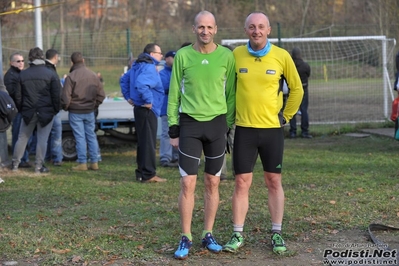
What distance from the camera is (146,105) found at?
10789mm

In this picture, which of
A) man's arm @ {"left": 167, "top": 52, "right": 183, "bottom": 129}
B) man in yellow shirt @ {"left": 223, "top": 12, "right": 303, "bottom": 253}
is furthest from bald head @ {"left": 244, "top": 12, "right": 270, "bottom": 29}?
man's arm @ {"left": 167, "top": 52, "right": 183, "bottom": 129}

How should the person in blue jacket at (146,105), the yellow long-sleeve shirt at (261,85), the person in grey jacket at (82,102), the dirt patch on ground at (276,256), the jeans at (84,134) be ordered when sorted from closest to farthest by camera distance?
the dirt patch on ground at (276,256)
the yellow long-sleeve shirt at (261,85)
the person in blue jacket at (146,105)
the person in grey jacket at (82,102)
the jeans at (84,134)

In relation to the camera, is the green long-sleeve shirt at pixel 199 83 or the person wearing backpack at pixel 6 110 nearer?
the green long-sleeve shirt at pixel 199 83

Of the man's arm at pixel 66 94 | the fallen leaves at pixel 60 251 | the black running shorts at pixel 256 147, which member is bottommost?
the fallen leaves at pixel 60 251

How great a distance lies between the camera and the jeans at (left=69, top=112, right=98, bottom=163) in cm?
1241

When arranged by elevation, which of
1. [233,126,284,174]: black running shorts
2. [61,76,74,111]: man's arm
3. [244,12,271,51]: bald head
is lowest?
[61,76,74,111]: man's arm

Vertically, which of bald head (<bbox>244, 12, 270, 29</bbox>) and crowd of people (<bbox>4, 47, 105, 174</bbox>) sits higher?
bald head (<bbox>244, 12, 270, 29</bbox>)

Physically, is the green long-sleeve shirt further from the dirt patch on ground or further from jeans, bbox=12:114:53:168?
jeans, bbox=12:114:53:168

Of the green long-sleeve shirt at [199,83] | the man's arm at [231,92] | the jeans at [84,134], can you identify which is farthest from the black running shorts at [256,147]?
the jeans at [84,134]

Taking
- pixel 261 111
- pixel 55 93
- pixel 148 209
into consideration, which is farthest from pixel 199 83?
pixel 55 93

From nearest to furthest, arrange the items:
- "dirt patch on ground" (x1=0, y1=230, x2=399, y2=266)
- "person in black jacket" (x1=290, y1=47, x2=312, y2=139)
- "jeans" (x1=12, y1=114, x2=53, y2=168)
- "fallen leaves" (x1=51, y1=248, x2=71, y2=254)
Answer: "dirt patch on ground" (x1=0, y1=230, x2=399, y2=266)
"fallen leaves" (x1=51, y1=248, x2=71, y2=254)
"jeans" (x1=12, y1=114, x2=53, y2=168)
"person in black jacket" (x1=290, y1=47, x2=312, y2=139)

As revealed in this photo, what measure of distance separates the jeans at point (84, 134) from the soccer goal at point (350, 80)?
25.1 ft

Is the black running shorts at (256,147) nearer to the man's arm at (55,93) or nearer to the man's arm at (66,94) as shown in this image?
the man's arm at (55,93)

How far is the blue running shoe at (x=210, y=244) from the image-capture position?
655 cm
